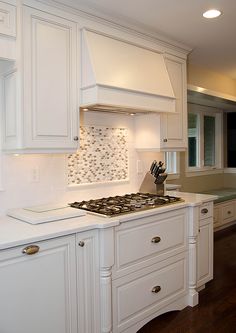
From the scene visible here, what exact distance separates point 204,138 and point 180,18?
3.56 metres

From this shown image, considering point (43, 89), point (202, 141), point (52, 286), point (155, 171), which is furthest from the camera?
point (202, 141)

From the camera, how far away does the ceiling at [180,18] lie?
7.80 feet

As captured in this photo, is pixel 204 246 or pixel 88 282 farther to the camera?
pixel 204 246

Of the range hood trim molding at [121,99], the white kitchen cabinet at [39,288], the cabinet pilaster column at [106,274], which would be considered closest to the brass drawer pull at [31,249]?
the white kitchen cabinet at [39,288]

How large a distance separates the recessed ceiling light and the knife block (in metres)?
1.52

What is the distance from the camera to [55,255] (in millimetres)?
1869

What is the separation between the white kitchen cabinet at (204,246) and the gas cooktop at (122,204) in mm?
362

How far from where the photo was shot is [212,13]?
2564 millimetres

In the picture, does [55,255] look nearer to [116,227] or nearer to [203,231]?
[116,227]

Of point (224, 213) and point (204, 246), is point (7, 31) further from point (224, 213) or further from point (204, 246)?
point (224, 213)

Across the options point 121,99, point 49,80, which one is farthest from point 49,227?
point 121,99

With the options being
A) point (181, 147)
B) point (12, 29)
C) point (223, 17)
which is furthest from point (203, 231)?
point (12, 29)

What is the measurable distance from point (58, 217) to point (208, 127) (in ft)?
15.2

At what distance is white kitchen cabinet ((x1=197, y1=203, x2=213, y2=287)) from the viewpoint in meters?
2.95
